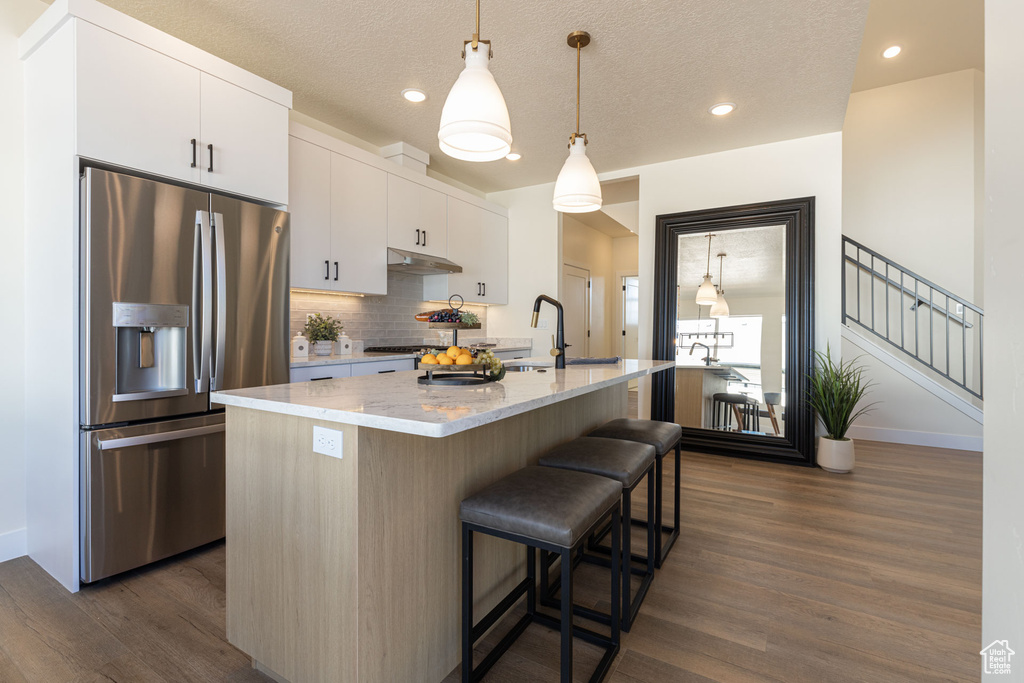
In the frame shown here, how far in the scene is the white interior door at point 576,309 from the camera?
692cm

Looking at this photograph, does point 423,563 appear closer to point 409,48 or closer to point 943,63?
point 409,48

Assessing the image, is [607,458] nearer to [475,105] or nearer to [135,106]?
[475,105]

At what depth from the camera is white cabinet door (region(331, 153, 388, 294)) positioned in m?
3.55

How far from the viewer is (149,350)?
2.23m

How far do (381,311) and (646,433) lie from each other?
9.34 feet

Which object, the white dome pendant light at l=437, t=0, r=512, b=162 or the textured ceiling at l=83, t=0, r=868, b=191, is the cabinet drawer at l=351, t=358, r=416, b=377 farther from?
the white dome pendant light at l=437, t=0, r=512, b=162

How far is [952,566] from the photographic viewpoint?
2254mm

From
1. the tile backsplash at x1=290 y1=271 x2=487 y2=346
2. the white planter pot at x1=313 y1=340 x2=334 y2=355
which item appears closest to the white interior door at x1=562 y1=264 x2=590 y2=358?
the tile backsplash at x1=290 y1=271 x2=487 y2=346

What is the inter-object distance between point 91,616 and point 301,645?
115 centimetres

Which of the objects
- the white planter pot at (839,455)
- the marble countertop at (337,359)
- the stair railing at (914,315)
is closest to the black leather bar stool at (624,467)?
the marble countertop at (337,359)

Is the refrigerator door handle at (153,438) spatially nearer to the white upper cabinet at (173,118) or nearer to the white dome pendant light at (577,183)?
the white upper cabinet at (173,118)

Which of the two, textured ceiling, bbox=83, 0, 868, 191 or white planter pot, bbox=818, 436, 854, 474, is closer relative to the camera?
textured ceiling, bbox=83, 0, 868, 191

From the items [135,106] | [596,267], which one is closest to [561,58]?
[135,106]

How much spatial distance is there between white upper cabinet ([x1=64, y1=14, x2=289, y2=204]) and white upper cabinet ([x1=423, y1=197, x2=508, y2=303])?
2.03 metres
